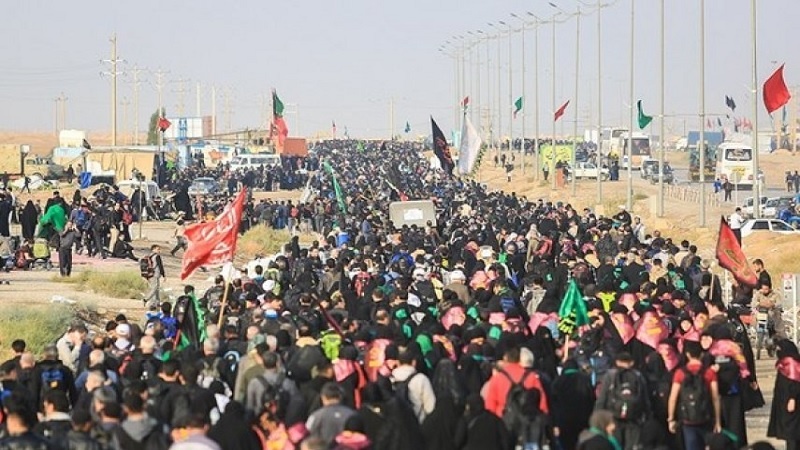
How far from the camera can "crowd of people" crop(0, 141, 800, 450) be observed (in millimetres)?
12195

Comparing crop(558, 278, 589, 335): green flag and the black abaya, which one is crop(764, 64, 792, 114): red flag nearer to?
the black abaya

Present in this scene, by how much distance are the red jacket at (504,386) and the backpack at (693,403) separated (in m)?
1.06

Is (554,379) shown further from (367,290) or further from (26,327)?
(26,327)

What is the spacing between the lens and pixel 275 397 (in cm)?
1332

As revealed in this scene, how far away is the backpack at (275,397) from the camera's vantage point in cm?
1297

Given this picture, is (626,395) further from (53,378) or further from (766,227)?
(766,227)

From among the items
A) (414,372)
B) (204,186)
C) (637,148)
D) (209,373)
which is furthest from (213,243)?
(637,148)

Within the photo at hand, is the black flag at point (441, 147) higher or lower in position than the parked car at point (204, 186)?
higher

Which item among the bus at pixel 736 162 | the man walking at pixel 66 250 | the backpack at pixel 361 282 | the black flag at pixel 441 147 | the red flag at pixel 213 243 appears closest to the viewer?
the red flag at pixel 213 243

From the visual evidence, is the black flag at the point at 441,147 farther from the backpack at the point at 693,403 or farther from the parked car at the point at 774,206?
the backpack at the point at 693,403

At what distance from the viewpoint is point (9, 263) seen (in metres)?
37.7

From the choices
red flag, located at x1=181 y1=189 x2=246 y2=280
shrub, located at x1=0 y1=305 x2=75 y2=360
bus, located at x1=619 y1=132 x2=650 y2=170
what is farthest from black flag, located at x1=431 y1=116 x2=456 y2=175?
bus, located at x1=619 y1=132 x2=650 y2=170

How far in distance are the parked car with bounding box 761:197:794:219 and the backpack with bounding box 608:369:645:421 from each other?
43.1 meters

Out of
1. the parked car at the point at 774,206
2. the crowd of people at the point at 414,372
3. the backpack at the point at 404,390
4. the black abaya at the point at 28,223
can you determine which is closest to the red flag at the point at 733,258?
the crowd of people at the point at 414,372
